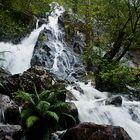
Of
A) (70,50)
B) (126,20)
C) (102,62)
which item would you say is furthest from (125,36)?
(70,50)

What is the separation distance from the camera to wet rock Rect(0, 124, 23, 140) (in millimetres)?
9672

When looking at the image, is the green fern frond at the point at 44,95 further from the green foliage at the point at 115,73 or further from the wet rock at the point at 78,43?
the wet rock at the point at 78,43

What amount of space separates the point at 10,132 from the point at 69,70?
12418 mm

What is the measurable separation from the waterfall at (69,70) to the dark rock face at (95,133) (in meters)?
2.39

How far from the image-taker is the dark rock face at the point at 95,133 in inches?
405

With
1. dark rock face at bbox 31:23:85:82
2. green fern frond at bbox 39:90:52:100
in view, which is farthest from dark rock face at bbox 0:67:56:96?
dark rock face at bbox 31:23:85:82

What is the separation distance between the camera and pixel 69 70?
22078 mm

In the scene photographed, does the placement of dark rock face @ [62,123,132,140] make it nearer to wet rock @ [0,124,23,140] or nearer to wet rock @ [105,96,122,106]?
wet rock @ [0,124,23,140]

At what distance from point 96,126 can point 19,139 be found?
2.26 meters

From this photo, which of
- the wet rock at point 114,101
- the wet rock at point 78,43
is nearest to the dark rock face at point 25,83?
the wet rock at point 114,101

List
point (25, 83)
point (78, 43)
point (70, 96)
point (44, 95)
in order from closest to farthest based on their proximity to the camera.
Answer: point (44, 95), point (25, 83), point (70, 96), point (78, 43)

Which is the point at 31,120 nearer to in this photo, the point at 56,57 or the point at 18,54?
the point at 18,54

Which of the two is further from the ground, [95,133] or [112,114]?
[95,133]

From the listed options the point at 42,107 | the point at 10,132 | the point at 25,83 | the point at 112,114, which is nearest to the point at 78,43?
the point at 112,114
